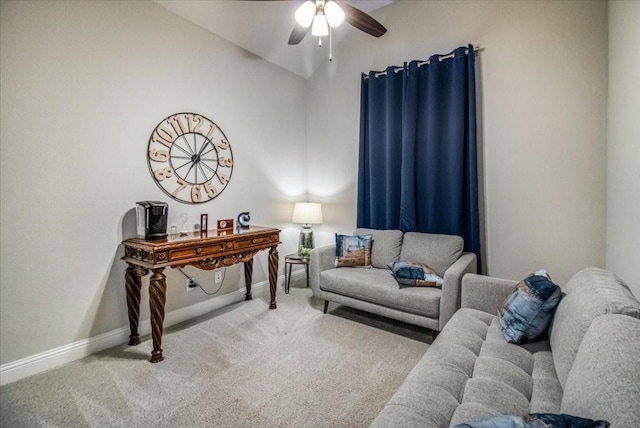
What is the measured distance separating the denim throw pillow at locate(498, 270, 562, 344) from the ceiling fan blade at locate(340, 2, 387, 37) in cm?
214

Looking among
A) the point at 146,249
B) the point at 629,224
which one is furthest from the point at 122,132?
the point at 629,224

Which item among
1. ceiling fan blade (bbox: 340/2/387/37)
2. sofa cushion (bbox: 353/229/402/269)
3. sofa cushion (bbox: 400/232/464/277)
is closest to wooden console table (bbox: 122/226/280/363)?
sofa cushion (bbox: 353/229/402/269)

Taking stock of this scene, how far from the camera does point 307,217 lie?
3727 mm

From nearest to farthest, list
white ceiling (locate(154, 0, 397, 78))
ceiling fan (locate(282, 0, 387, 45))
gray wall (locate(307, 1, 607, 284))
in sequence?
1. ceiling fan (locate(282, 0, 387, 45))
2. gray wall (locate(307, 1, 607, 284))
3. white ceiling (locate(154, 0, 397, 78))

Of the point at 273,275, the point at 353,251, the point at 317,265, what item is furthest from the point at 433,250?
the point at 273,275

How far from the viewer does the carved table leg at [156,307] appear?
85.1 inches

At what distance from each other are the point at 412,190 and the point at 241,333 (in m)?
2.21

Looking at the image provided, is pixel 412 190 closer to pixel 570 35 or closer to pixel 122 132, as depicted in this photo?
pixel 570 35

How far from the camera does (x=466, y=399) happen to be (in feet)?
3.85

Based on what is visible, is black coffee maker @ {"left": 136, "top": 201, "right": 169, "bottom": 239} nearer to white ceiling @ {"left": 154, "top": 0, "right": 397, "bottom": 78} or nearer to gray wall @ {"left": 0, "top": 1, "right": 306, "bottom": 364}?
gray wall @ {"left": 0, "top": 1, "right": 306, "bottom": 364}

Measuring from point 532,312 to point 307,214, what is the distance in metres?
2.55

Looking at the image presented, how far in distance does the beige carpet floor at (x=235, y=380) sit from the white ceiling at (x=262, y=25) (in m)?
2.94

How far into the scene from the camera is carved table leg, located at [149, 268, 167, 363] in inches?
85.1

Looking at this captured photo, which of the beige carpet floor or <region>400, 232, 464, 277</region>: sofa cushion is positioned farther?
<region>400, 232, 464, 277</region>: sofa cushion
